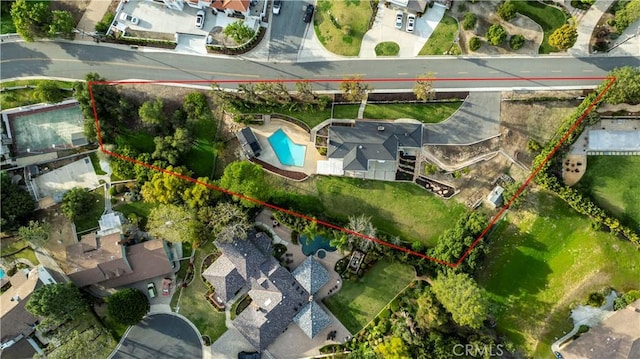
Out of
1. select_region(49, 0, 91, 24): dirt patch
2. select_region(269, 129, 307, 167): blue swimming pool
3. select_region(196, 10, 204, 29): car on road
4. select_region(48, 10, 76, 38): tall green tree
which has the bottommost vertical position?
select_region(269, 129, 307, 167): blue swimming pool

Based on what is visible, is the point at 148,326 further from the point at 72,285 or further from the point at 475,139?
the point at 475,139

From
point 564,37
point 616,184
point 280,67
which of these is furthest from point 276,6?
point 616,184

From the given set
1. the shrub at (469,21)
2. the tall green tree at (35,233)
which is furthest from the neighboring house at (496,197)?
the tall green tree at (35,233)

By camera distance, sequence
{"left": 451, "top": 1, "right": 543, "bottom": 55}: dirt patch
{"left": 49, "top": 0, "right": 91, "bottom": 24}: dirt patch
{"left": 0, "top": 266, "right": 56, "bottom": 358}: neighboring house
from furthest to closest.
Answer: {"left": 49, "top": 0, "right": 91, "bottom": 24}: dirt patch
{"left": 451, "top": 1, "right": 543, "bottom": 55}: dirt patch
{"left": 0, "top": 266, "right": 56, "bottom": 358}: neighboring house

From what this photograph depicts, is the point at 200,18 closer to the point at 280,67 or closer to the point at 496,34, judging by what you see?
the point at 280,67

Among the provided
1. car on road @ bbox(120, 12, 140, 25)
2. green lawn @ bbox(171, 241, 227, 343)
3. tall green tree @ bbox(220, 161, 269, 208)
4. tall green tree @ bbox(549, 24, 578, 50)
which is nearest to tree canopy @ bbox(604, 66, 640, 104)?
tall green tree @ bbox(549, 24, 578, 50)

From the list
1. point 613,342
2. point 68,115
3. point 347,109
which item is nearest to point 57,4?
point 68,115

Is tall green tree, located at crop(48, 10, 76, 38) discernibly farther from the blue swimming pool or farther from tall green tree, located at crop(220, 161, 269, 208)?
the blue swimming pool

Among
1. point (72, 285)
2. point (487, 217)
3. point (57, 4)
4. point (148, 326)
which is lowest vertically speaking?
point (148, 326)
